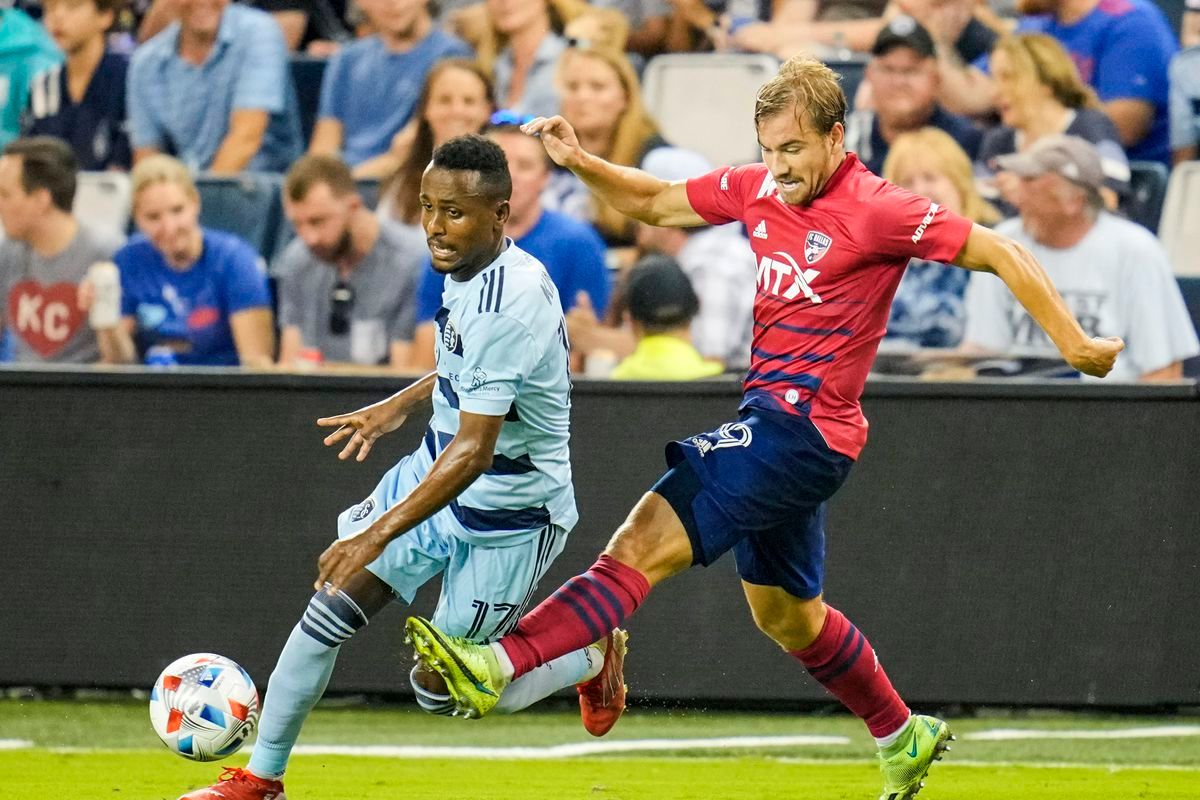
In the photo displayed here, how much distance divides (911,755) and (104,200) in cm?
626

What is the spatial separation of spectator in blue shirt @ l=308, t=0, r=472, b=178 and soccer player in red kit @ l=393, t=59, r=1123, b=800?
5.06m

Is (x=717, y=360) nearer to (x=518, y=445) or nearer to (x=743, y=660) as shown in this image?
(x=743, y=660)

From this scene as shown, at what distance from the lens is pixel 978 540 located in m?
7.05

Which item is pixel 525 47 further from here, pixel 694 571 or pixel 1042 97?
pixel 694 571

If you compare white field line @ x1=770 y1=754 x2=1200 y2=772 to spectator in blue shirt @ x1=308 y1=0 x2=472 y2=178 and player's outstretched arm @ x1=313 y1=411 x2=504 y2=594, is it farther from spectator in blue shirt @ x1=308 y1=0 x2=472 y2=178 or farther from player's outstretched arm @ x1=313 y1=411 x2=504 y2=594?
spectator in blue shirt @ x1=308 y1=0 x2=472 y2=178

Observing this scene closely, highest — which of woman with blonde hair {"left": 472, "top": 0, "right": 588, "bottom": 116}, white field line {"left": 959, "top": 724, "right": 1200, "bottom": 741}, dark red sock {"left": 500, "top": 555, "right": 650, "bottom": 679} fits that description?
woman with blonde hair {"left": 472, "top": 0, "right": 588, "bottom": 116}

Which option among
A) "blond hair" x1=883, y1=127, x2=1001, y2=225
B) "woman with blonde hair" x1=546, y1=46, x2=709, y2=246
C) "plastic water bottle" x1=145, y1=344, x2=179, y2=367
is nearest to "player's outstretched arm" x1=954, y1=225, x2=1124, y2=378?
"blond hair" x1=883, y1=127, x2=1001, y2=225

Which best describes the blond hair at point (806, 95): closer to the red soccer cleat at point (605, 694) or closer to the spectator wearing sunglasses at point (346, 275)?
the red soccer cleat at point (605, 694)

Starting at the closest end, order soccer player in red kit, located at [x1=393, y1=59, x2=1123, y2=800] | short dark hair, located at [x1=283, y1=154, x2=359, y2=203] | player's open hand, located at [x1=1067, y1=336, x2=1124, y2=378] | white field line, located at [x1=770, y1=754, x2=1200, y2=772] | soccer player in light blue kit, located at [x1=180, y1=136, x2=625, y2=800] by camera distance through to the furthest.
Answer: player's open hand, located at [x1=1067, y1=336, x2=1124, y2=378]
soccer player in light blue kit, located at [x1=180, y1=136, x2=625, y2=800]
soccer player in red kit, located at [x1=393, y1=59, x2=1123, y2=800]
white field line, located at [x1=770, y1=754, x2=1200, y2=772]
short dark hair, located at [x1=283, y1=154, x2=359, y2=203]

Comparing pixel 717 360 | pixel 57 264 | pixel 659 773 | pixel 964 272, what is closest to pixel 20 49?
pixel 57 264

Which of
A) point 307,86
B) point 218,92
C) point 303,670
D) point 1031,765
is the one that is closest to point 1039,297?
point 303,670

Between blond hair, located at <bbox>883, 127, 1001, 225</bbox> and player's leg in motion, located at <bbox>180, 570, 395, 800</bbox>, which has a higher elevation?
blond hair, located at <bbox>883, 127, 1001, 225</bbox>

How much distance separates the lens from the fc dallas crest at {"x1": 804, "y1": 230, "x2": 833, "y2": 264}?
→ 4930 millimetres

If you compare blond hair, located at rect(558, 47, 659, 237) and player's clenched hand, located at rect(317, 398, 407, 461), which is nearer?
player's clenched hand, located at rect(317, 398, 407, 461)
